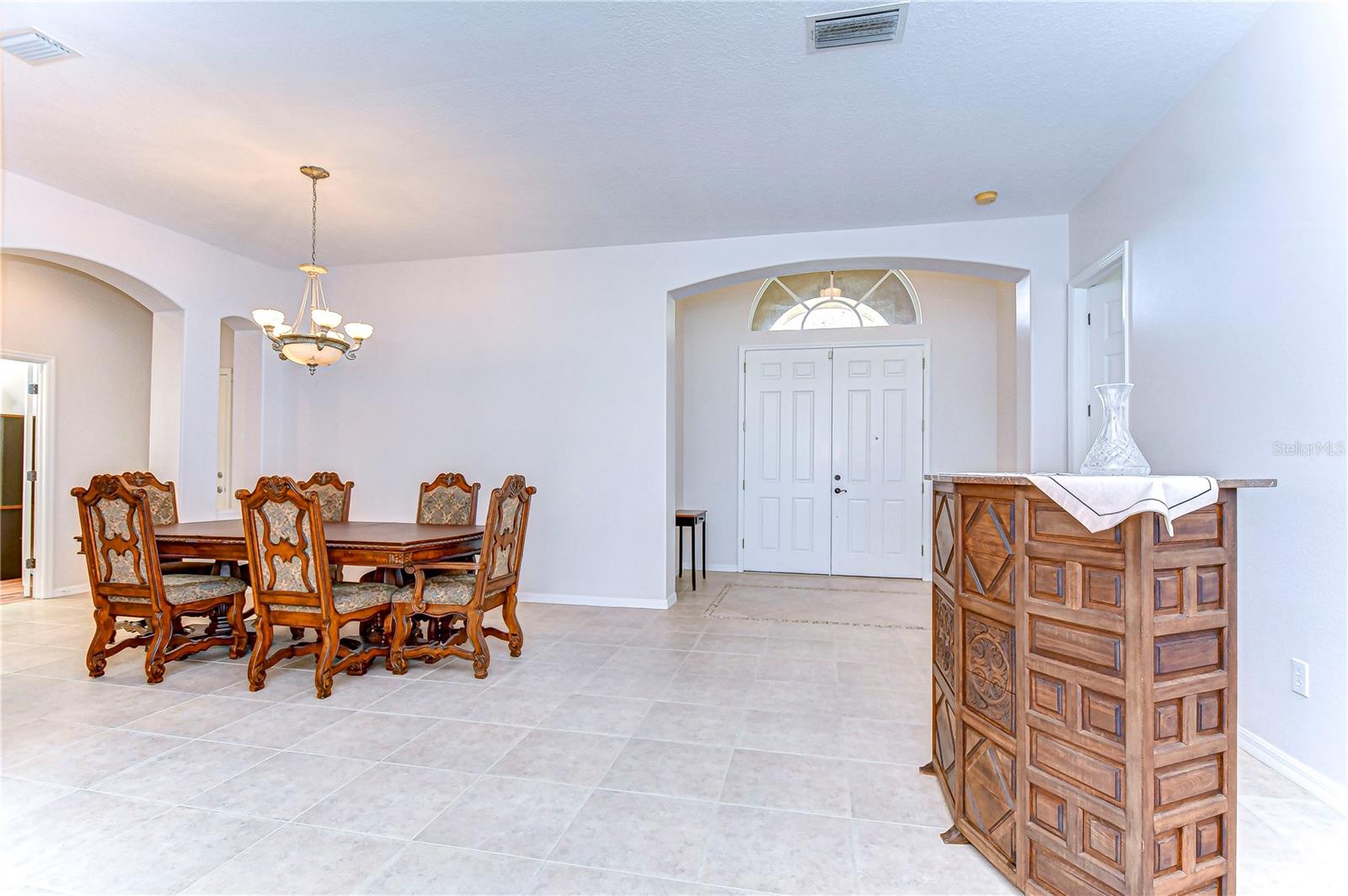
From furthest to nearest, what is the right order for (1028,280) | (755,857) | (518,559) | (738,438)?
(738,438)
(1028,280)
(518,559)
(755,857)

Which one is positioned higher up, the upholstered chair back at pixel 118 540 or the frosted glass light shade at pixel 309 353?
the frosted glass light shade at pixel 309 353

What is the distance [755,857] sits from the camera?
6.06 ft

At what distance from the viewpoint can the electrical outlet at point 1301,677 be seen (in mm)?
2242

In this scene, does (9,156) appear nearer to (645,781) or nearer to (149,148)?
(149,148)

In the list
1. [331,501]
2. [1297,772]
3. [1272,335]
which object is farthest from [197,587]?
[1272,335]

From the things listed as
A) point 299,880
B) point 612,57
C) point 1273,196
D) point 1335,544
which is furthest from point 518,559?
point 1273,196

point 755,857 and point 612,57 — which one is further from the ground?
point 612,57

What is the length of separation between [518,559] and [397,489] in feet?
8.10

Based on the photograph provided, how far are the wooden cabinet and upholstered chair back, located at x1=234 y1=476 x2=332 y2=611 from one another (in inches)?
120

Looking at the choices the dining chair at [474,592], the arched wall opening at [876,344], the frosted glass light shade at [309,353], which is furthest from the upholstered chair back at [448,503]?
the arched wall opening at [876,344]

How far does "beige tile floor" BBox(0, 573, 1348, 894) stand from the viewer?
1.77m

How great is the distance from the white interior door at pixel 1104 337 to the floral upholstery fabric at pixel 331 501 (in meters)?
5.24

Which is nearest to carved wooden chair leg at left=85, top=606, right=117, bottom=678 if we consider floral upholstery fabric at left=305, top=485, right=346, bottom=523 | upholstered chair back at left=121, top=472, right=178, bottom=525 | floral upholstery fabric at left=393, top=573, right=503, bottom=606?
upholstered chair back at left=121, top=472, right=178, bottom=525

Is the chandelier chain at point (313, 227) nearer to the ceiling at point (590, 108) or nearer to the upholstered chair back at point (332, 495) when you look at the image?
the ceiling at point (590, 108)
